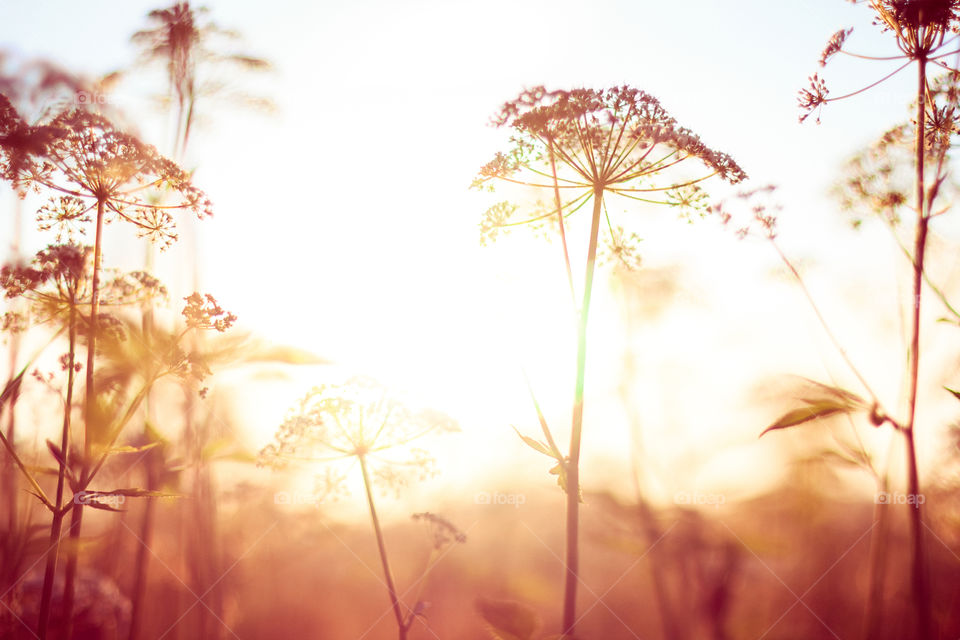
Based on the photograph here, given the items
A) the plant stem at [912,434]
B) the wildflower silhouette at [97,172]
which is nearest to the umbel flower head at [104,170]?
the wildflower silhouette at [97,172]

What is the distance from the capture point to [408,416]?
3.35m

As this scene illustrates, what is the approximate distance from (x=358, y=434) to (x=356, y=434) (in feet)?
0.06

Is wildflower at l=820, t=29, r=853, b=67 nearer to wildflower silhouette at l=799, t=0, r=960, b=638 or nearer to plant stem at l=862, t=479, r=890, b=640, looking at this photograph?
wildflower silhouette at l=799, t=0, r=960, b=638

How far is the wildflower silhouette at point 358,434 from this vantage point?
125 inches

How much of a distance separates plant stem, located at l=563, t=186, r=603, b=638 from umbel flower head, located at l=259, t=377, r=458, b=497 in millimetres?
1071

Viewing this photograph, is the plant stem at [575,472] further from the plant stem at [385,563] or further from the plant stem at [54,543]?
the plant stem at [54,543]

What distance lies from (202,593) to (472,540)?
3.70m

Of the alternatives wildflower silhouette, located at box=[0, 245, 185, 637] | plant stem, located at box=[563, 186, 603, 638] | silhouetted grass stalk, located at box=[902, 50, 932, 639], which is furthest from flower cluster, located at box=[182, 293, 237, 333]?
silhouetted grass stalk, located at box=[902, 50, 932, 639]

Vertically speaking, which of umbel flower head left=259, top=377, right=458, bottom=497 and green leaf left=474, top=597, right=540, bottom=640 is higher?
umbel flower head left=259, top=377, right=458, bottom=497

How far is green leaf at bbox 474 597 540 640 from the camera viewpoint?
2180mm

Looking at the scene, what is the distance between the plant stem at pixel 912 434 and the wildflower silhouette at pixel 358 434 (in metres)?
1.94

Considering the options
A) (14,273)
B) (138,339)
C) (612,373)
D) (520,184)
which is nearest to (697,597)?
(612,373)

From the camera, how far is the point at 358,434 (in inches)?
129

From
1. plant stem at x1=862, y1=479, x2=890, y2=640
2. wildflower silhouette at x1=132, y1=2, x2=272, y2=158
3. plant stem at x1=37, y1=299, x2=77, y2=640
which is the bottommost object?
plant stem at x1=862, y1=479, x2=890, y2=640
